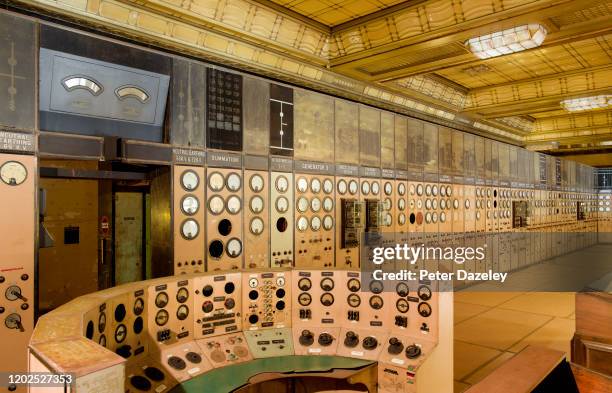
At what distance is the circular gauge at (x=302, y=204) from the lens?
606 centimetres

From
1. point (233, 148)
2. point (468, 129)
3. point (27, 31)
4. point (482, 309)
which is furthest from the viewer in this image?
point (468, 129)

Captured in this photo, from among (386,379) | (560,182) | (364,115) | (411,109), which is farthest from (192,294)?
(560,182)

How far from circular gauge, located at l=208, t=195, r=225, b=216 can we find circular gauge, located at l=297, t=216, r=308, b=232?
1.31 m

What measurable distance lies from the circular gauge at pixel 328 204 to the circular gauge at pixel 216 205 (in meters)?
1.83

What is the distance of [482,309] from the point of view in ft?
25.8

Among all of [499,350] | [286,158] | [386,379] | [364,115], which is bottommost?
[499,350]

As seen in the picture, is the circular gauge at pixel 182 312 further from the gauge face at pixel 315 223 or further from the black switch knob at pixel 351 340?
the gauge face at pixel 315 223

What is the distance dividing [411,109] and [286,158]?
363 cm

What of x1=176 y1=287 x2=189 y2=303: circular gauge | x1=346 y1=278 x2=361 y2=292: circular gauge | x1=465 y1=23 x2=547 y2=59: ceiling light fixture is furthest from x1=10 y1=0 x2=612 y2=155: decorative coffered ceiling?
x1=346 y1=278 x2=361 y2=292: circular gauge

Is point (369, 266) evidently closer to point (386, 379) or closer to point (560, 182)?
point (386, 379)

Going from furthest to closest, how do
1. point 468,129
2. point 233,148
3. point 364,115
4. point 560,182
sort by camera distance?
point 560,182
point 468,129
point 364,115
point 233,148

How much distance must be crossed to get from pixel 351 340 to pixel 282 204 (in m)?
2.36

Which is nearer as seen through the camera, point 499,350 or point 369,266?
point 499,350

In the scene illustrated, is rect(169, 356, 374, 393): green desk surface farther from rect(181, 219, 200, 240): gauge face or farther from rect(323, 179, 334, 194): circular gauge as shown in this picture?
rect(323, 179, 334, 194): circular gauge
